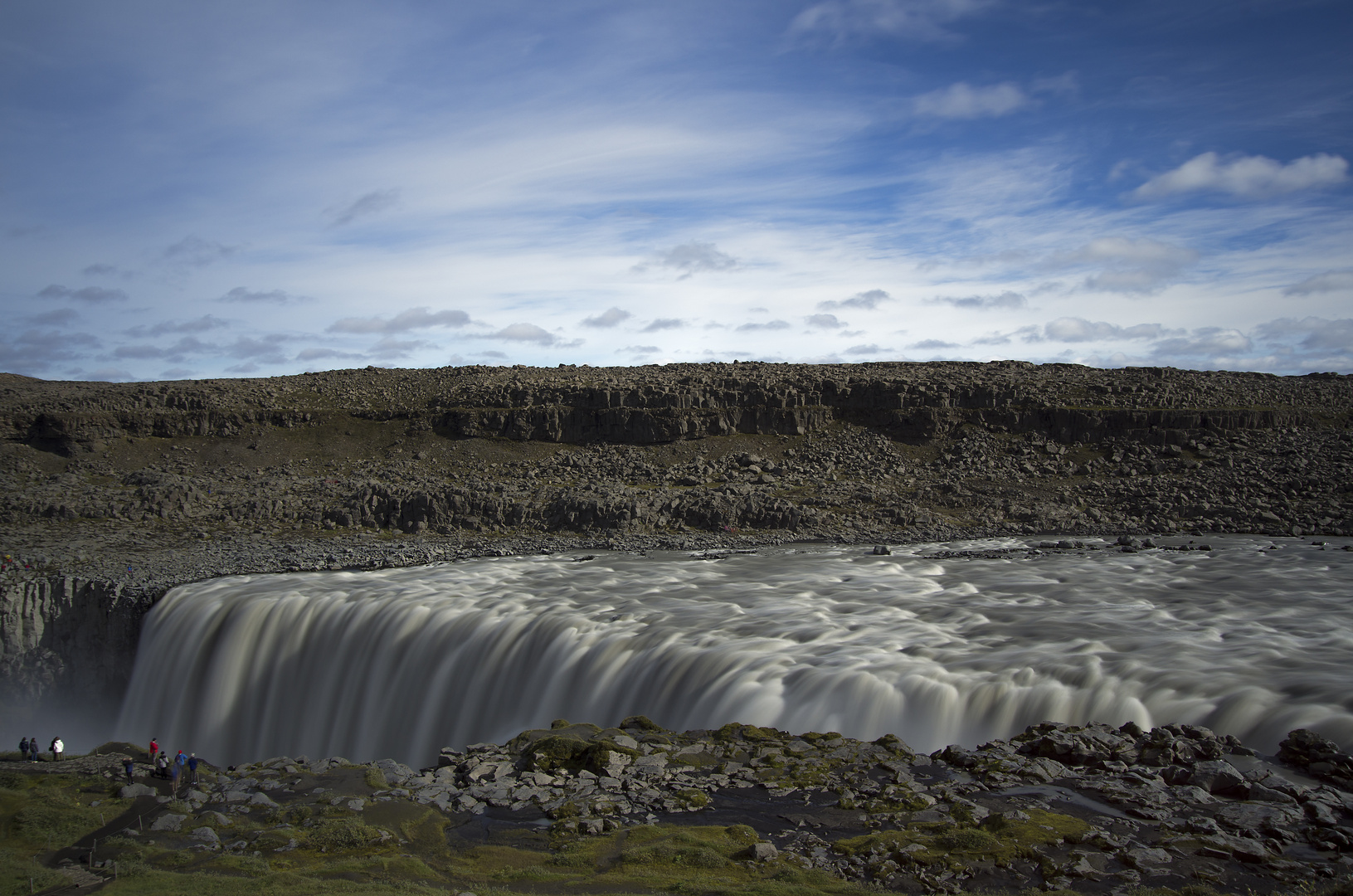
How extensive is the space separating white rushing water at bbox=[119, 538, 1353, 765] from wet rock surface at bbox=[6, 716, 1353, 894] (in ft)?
4.85

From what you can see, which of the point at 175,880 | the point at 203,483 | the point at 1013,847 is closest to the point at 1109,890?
the point at 1013,847

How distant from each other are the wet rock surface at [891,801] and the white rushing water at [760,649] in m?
1.48

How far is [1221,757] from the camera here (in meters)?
14.6

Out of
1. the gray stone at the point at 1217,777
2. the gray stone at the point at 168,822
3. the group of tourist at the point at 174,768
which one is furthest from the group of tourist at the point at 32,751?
the gray stone at the point at 1217,777

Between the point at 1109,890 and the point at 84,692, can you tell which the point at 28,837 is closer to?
the point at 1109,890

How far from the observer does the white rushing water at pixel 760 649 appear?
1791 centimetres

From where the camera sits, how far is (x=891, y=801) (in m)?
14.3

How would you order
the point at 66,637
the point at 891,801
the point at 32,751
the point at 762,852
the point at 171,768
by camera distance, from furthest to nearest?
the point at 66,637 → the point at 32,751 → the point at 171,768 → the point at 891,801 → the point at 762,852

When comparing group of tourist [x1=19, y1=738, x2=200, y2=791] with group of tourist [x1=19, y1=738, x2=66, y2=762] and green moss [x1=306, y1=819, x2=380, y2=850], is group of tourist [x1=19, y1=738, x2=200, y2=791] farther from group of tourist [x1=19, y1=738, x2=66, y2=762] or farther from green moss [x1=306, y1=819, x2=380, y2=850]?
green moss [x1=306, y1=819, x2=380, y2=850]

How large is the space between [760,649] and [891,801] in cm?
797

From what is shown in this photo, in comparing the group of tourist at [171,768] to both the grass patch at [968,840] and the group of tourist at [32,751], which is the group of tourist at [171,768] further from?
the grass patch at [968,840]

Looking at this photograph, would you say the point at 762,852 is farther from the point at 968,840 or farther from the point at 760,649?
the point at 760,649

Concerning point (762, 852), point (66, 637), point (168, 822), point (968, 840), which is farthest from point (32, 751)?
point (968, 840)

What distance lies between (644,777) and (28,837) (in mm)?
12460
